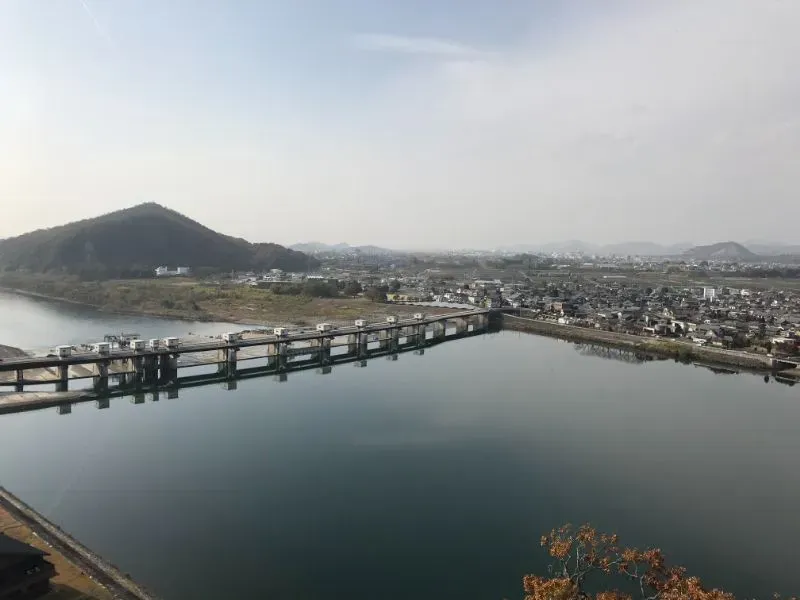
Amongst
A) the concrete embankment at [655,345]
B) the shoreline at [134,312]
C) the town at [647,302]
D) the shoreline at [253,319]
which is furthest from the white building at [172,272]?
the concrete embankment at [655,345]

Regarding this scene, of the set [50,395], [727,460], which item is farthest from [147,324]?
[727,460]

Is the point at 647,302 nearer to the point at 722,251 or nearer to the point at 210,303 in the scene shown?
the point at 210,303

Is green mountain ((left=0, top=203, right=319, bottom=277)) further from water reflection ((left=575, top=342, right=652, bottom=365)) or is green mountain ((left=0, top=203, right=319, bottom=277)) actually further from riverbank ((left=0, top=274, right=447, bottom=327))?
water reflection ((left=575, top=342, right=652, bottom=365))

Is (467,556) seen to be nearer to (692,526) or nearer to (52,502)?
(692,526)

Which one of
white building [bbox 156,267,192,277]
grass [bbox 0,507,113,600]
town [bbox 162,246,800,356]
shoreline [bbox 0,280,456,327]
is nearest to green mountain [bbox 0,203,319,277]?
white building [bbox 156,267,192,277]

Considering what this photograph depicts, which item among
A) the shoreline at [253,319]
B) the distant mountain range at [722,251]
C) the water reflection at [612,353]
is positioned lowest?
the water reflection at [612,353]

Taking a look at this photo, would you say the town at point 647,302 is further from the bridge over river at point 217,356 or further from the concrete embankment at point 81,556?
the concrete embankment at point 81,556
